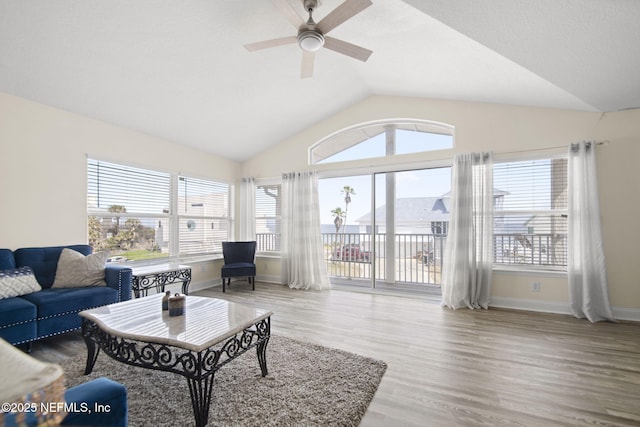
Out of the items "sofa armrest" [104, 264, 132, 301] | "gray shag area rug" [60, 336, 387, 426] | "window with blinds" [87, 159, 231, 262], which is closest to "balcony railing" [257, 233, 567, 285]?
"window with blinds" [87, 159, 231, 262]

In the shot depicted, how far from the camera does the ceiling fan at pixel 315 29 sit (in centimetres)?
197

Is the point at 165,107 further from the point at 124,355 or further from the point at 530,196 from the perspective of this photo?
the point at 530,196

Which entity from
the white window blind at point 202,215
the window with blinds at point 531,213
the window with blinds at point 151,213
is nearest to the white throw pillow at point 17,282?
the window with blinds at point 151,213

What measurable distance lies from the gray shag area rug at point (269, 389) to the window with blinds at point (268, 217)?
3330 mm

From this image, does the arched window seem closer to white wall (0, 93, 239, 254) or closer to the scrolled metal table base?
white wall (0, 93, 239, 254)

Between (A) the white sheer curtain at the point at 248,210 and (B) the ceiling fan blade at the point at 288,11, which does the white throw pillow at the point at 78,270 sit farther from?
(B) the ceiling fan blade at the point at 288,11

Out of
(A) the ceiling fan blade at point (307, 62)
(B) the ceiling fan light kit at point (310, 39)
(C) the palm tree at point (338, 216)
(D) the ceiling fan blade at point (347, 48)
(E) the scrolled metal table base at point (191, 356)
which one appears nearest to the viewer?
(E) the scrolled metal table base at point (191, 356)

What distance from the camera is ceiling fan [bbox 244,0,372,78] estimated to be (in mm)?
1971

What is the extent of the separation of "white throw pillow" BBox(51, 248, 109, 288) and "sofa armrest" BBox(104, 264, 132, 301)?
8cm

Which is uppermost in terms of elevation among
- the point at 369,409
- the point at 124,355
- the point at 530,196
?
the point at 530,196

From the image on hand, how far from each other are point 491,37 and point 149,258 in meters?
4.97

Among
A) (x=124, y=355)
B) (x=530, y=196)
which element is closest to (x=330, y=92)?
(x=530, y=196)

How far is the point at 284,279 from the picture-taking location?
5219 millimetres

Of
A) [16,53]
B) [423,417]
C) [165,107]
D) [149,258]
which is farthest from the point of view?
[149,258]
